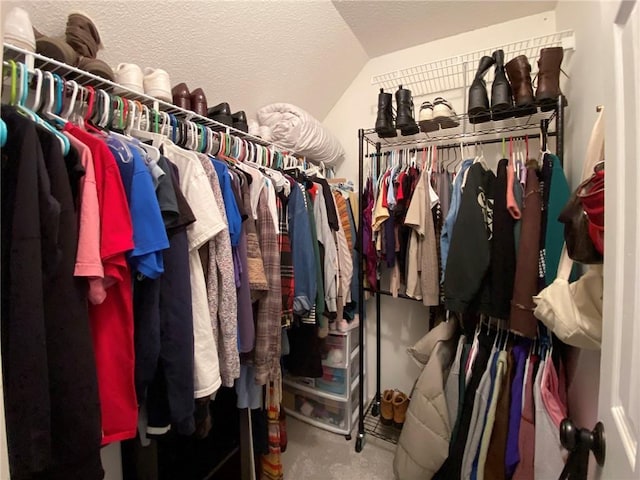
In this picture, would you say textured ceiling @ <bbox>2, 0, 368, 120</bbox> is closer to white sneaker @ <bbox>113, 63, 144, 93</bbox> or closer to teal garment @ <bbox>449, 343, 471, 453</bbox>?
white sneaker @ <bbox>113, 63, 144, 93</bbox>

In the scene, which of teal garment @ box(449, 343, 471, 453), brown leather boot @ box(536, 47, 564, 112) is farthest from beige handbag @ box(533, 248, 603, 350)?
brown leather boot @ box(536, 47, 564, 112)

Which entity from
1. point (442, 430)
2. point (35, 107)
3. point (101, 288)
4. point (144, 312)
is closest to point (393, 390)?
point (442, 430)

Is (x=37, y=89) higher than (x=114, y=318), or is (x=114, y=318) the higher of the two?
(x=37, y=89)

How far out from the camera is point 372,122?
6.40ft

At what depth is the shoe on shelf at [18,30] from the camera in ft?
2.16

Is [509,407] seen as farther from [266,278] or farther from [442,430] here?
[266,278]

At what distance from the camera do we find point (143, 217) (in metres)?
0.69

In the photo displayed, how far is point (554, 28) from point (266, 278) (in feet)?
6.14

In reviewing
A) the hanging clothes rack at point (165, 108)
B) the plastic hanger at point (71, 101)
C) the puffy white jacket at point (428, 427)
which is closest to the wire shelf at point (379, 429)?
the puffy white jacket at point (428, 427)

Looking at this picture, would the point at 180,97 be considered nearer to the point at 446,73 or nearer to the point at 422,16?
the point at 422,16

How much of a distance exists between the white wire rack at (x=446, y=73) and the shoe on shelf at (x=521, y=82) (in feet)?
0.95

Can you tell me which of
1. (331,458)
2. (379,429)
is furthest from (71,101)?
(379,429)

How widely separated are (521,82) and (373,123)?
0.88 metres

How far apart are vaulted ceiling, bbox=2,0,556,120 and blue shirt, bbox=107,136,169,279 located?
0.57m
